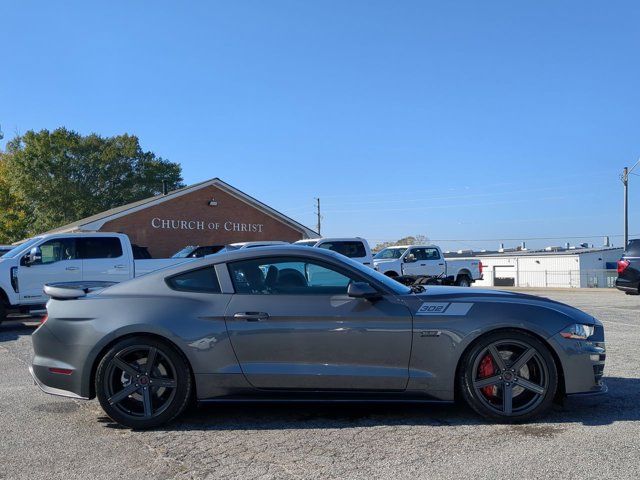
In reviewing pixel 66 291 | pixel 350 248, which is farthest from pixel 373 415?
pixel 350 248

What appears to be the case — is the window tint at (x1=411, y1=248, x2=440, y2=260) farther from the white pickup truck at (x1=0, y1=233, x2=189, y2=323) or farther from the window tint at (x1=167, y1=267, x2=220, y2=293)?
the window tint at (x1=167, y1=267, x2=220, y2=293)

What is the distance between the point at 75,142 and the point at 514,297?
52.6 meters

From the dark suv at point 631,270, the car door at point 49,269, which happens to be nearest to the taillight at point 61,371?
the car door at point 49,269

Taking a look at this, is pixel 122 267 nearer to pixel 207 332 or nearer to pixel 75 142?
pixel 207 332

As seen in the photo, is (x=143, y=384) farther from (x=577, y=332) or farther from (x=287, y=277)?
(x=577, y=332)

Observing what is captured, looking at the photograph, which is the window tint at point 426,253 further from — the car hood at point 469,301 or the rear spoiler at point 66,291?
the rear spoiler at point 66,291

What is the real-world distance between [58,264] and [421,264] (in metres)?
13.1

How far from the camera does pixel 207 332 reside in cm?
478

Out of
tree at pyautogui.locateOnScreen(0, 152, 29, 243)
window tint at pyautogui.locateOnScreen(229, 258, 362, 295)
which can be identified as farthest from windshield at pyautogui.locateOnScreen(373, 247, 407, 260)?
tree at pyautogui.locateOnScreen(0, 152, 29, 243)

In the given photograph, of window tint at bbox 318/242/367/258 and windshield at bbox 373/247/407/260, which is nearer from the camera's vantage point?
window tint at bbox 318/242/367/258

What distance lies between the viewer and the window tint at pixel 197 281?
499cm

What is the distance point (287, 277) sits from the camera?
5.02m

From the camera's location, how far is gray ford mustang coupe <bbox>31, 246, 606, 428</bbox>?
4.72 metres

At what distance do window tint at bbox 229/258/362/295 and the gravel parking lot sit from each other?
1111 millimetres
